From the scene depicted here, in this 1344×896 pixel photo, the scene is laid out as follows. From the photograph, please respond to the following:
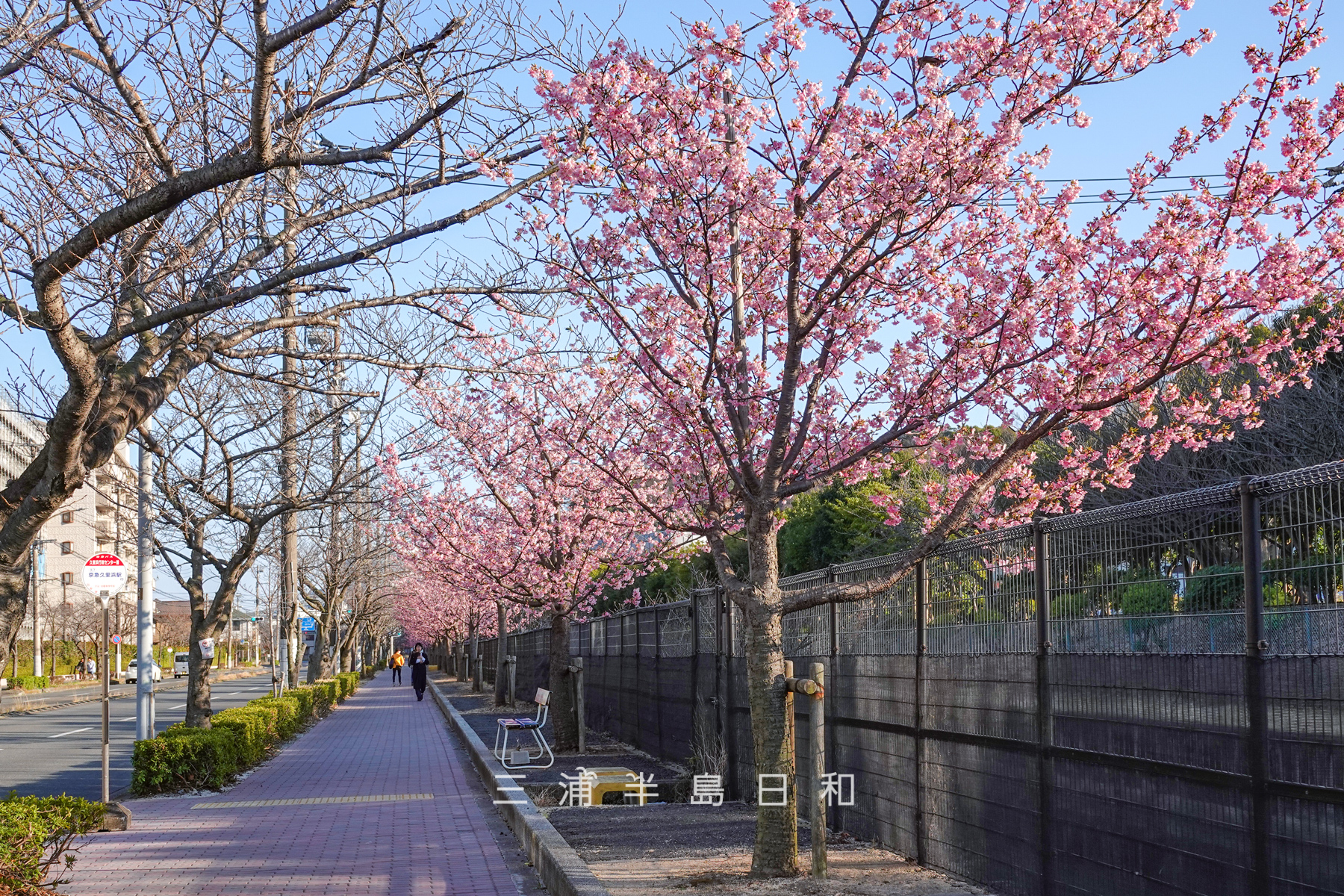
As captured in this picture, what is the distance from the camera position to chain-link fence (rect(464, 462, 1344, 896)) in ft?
17.0

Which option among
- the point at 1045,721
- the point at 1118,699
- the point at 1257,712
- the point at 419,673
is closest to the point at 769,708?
the point at 1045,721

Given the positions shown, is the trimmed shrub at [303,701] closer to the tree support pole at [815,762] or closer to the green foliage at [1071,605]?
the tree support pole at [815,762]

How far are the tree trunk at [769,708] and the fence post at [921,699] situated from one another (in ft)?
3.30

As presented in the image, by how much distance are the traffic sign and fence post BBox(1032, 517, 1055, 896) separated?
11.5m

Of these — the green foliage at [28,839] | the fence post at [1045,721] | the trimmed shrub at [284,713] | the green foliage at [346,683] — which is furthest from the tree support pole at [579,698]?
the green foliage at [346,683]

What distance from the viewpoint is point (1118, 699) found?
21.3 ft

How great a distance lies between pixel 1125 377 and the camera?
7.86 m

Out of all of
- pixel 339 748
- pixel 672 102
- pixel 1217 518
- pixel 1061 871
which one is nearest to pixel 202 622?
pixel 339 748

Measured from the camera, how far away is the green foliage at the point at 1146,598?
620 cm

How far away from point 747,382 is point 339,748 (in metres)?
17.1

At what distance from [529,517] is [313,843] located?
32.6ft

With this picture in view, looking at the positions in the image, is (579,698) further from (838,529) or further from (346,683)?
(346,683)

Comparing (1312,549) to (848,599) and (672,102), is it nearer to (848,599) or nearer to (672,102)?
(848,599)

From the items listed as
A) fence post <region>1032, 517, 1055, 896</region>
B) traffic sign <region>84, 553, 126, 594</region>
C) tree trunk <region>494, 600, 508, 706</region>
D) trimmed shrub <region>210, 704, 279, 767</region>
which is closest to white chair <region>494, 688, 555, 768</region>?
trimmed shrub <region>210, 704, 279, 767</region>
